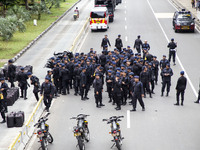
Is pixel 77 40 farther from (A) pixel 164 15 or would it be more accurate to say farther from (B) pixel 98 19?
(A) pixel 164 15

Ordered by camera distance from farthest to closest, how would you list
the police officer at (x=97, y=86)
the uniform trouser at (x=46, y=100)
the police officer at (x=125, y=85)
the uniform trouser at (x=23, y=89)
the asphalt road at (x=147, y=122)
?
the uniform trouser at (x=23, y=89)
the police officer at (x=125, y=85)
the police officer at (x=97, y=86)
the uniform trouser at (x=46, y=100)
the asphalt road at (x=147, y=122)

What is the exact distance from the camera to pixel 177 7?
55062 millimetres

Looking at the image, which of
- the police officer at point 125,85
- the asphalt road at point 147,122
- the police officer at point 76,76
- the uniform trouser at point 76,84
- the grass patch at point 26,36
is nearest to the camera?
the asphalt road at point 147,122

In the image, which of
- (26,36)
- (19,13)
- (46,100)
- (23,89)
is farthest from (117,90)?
(19,13)

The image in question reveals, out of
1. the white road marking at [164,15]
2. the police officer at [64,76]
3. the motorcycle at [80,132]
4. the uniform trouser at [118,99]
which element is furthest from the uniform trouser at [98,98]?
the white road marking at [164,15]

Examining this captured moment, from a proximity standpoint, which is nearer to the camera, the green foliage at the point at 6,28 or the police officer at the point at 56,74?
the police officer at the point at 56,74

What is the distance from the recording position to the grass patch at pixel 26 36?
31905mm

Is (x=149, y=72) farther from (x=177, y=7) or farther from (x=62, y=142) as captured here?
(x=177, y=7)

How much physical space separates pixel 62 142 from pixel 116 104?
495 cm

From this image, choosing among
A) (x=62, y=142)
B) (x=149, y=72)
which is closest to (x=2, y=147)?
(x=62, y=142)

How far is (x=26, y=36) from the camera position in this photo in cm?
3831

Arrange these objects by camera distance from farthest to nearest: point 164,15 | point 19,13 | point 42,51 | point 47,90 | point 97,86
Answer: point 164,15, point 19,13, point 42,51, point 97,86, point 47,90

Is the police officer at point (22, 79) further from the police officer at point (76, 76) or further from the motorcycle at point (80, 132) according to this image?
the motorcycle at point (80, 132)

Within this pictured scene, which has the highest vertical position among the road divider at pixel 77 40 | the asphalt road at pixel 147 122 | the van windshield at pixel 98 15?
the van windshield at pixel 98 15
